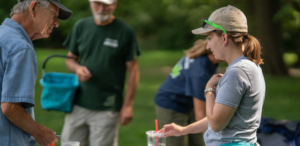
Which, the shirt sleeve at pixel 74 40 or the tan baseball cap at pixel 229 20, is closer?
the tan baseball cap at pixel 229 20

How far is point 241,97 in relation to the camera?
1.99 m

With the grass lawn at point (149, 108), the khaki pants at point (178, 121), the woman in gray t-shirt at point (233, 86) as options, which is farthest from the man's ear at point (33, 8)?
the grass lawn at point (149, 108)

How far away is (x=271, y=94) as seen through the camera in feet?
34.6

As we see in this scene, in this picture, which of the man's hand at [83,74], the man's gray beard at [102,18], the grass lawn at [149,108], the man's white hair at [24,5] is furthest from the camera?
the grass lawn at [149,108]

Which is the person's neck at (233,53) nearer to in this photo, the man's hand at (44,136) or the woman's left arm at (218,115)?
the woman's left arm at (218,115)

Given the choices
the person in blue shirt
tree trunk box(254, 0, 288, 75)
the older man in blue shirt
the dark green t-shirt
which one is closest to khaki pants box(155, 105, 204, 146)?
the person in blue shirt

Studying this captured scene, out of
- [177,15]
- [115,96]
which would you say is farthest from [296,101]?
[177,15]

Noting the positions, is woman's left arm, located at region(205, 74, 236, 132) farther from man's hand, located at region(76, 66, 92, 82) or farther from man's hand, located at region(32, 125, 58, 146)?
man's hand, located at region(76, 66, 92, 82)

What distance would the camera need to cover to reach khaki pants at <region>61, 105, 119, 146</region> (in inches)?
148

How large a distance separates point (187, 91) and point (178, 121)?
1.41 feet

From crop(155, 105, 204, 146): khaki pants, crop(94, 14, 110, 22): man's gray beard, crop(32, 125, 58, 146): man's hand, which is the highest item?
crop(94, 14, 110, 22): man's gray beard

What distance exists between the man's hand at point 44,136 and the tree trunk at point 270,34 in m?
12.2

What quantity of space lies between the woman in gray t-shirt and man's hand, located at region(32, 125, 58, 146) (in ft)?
3.24

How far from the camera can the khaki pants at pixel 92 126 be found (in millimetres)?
3758
